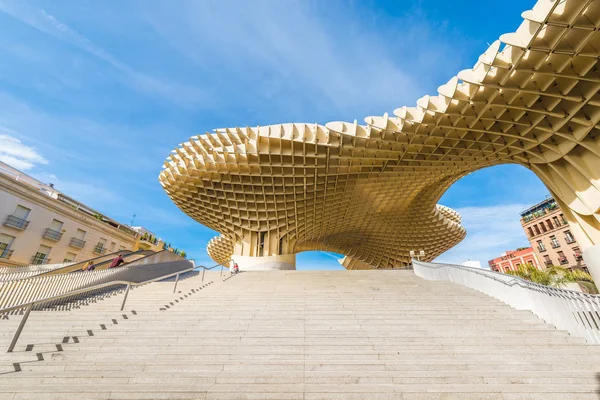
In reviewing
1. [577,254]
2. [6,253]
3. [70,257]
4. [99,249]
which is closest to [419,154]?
[6,253]

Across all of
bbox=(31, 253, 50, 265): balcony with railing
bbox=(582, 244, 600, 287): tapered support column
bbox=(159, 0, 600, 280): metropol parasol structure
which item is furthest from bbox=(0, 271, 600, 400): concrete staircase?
bbox=(31, 253, 50, 265): balcony with railing

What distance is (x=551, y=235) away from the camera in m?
38.8

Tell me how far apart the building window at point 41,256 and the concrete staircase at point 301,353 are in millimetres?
17712

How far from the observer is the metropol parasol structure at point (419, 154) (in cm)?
1057

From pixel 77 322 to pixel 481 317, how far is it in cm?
946

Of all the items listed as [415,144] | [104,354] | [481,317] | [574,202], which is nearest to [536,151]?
[574,202]

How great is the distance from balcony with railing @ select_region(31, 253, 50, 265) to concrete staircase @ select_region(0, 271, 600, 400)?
17619 mm

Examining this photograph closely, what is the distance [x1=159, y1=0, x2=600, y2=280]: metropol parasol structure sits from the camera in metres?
10.6

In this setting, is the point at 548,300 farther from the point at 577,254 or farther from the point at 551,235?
the point at 551,235

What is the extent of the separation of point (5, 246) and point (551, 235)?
60.5 metres

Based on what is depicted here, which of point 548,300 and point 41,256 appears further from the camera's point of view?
point 41,256

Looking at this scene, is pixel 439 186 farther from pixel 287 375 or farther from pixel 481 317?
pixel 287 375

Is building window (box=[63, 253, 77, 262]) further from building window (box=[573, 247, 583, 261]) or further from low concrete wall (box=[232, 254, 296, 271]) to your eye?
building window (box=[573, 247, 583, 261])

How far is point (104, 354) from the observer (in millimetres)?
4590
